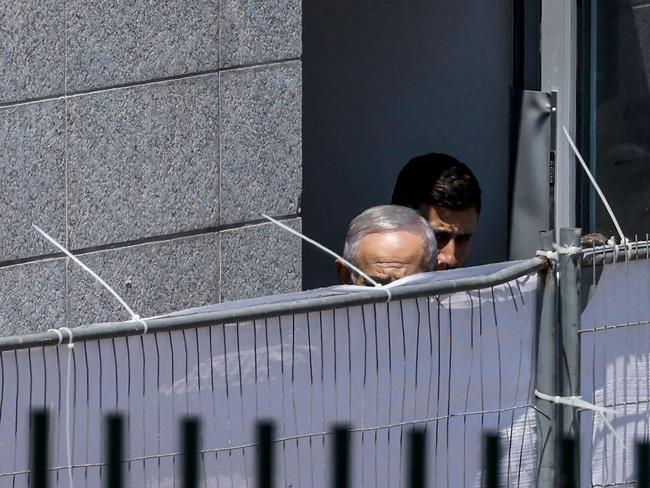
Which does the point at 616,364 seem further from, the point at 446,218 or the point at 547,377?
the point at 446,218

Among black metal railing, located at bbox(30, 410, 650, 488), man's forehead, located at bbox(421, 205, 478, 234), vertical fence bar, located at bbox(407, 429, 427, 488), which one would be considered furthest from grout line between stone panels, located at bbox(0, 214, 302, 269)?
vertical fence bar, located at bbox(407, 429, 427, 488)

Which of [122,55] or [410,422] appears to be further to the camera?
[122,55]

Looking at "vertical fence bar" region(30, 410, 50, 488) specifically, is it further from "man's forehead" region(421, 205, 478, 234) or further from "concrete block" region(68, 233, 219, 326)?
"man's forehead" region(421, 205, 478, 234)

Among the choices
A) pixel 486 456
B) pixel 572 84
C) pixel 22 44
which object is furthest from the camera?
pixel 572 84

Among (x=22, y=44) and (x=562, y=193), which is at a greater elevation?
(x=22, y=44)

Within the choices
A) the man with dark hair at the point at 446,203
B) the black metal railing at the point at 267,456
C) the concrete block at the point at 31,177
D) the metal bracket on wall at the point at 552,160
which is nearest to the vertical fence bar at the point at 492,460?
the black metal railing at the point at 267,456

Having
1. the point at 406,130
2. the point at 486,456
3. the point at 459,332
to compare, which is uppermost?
the point at 406,130

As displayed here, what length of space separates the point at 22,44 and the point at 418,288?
2362 millimetres

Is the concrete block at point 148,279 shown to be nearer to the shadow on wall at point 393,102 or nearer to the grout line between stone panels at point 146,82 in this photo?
the grout line between stone panels at point 146,82

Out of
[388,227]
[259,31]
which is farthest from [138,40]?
[388,227]

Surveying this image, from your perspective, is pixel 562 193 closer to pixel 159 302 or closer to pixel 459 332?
pixel 159 302

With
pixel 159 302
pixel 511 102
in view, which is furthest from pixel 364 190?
pixel 159 302

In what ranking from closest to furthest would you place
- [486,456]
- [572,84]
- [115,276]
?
[486,456], [115,276], [572,84]

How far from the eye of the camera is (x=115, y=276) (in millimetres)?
5230
